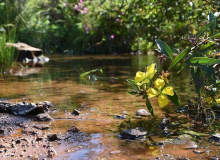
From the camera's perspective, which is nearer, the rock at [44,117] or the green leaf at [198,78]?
the green leaf at [198,78]

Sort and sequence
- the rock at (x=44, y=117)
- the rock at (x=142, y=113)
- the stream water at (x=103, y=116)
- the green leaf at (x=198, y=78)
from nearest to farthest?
1. the green leaf at (x=198, y=78)
2. the stream water at (x=103, y=116)
3. the rock at (x=44, y=117)
4. the rock at (x=142, y=113)

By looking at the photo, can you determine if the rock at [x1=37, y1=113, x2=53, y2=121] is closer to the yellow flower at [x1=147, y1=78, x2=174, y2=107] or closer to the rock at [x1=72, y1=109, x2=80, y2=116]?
the rock at [x1=72, y1=109, x2=80, y2=116]

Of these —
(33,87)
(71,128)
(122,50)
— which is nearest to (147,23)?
(33,87)

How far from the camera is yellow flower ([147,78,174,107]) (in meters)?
1.36

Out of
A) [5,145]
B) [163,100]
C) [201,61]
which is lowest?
[5,145]

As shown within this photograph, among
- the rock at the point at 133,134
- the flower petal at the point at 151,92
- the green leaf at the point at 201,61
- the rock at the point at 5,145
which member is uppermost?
the green leaf at the point at 201,61

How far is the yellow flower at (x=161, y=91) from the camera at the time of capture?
136 centimetres

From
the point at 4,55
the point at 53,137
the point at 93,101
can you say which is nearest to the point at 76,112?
the point at 93,101

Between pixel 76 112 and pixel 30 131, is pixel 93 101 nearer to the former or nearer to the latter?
pixel 76 112

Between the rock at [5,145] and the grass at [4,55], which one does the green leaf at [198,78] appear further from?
the grass at [4,55]

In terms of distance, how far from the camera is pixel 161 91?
1.37 meters

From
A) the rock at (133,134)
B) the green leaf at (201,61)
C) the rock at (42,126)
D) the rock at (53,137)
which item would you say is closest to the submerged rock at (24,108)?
the rock at (42,126)

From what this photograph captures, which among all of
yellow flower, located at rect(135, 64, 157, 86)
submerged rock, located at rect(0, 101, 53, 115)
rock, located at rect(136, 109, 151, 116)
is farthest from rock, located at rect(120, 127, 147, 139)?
submerged rock, located at rect(0, 101, 53, 115)

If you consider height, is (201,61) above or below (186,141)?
above
